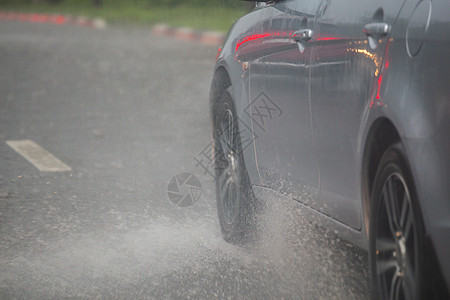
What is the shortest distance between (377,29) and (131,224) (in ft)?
9.43

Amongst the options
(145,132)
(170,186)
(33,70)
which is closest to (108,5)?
(33,70)

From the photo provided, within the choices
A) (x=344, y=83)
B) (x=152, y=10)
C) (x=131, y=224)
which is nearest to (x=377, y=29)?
(x=344, y=83)

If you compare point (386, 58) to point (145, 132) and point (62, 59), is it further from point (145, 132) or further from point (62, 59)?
point (62, 59)

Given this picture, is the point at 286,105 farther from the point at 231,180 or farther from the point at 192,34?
the point at 192,34

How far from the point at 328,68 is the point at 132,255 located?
181 centimetres

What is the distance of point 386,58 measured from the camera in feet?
10.7

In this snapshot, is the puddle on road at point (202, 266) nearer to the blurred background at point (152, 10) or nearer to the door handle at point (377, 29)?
the door handle at point (377, 29)

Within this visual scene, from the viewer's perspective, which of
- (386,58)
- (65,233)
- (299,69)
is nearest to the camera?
(386,58)

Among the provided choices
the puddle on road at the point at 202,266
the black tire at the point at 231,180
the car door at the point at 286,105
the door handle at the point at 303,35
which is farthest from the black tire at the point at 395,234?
the black tire at the point at 231,180

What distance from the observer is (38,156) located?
8344 millimetres

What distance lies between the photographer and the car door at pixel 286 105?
4.16m

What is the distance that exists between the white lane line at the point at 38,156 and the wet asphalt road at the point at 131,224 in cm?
11

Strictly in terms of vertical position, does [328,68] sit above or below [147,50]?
above

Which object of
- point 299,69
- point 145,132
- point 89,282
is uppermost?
point 299,69
